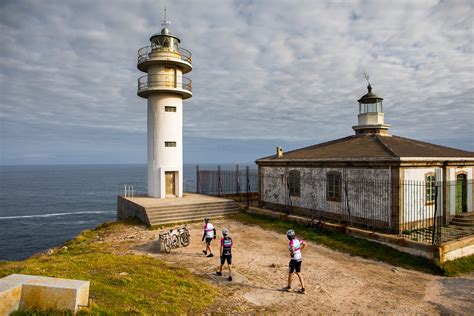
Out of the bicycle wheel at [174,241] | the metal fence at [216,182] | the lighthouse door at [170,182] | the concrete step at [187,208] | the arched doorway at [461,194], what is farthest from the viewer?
the metal fence at [216,182]

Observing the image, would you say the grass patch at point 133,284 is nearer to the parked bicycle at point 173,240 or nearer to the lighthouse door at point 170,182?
the parked bicycle at point 173,240

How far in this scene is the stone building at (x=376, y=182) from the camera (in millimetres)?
14602

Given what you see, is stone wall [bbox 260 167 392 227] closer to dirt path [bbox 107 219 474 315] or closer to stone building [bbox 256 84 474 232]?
stone building [bbox 256 84 474 232]

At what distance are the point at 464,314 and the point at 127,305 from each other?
8528 mm

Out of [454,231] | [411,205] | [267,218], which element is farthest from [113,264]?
[454,231]

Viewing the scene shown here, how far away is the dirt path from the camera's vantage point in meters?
7.97

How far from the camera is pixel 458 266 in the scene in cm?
1134

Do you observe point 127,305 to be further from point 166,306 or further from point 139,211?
point 139,211

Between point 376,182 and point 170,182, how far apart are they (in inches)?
610

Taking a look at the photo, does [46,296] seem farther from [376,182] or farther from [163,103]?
[163,103]

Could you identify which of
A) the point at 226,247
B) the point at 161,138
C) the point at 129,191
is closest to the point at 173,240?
the point at 226,247

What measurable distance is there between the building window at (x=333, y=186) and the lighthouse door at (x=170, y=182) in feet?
40.8

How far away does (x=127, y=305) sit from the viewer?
6.78 m

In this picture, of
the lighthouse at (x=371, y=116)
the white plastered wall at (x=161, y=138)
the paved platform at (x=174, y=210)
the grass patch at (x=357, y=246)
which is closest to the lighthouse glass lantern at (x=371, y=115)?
the lighthouse at (x=371, y=116)
